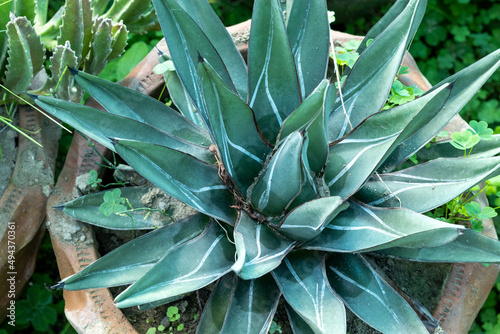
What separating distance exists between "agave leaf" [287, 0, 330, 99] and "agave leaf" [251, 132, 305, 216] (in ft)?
0.97

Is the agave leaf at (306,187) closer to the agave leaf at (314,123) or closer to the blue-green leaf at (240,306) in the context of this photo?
the agave leaf at (314,123)

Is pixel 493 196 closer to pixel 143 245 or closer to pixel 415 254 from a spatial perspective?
pixel 415 254

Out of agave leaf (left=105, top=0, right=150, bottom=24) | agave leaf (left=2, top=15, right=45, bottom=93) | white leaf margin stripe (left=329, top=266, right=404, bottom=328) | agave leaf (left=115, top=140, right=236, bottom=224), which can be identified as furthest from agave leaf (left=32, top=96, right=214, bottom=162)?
agave leaf (left=105, top=0, right=150, bottom=24)

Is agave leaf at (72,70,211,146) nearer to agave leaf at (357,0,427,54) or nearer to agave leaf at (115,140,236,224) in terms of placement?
agave leaf at (115,140,236,224)

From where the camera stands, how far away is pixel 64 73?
119 cm

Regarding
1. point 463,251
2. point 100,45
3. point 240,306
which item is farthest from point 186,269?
point 100,45

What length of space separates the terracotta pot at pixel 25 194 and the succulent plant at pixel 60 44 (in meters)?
0.12

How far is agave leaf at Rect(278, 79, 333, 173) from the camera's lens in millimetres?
774

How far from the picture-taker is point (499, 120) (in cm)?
185

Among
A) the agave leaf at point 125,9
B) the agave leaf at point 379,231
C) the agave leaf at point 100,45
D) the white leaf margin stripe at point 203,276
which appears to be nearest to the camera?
the agave leaf at point 379,231

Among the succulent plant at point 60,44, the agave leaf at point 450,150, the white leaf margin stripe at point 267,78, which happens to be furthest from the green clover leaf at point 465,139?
the succulent plant at point 60,44

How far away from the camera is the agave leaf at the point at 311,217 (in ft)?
2.45

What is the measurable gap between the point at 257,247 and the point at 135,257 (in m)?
0.30

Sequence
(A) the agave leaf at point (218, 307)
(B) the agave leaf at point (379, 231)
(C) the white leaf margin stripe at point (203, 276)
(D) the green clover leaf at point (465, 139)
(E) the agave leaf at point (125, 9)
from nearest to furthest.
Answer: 1. (B) the agave leaf at point (379, 231)
2. (C) the white leaf margin stripe at point (203, 276)
3. (A) the agave leaf at point (218, 307)
4. (D) the green clover leaf at point (465, 139)
5. (E) the agave leaf at point (125, 9)
